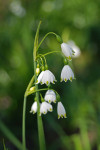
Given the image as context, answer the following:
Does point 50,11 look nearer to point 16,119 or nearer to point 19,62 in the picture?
point 19,62

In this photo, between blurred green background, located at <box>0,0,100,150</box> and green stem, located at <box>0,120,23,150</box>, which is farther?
blurred green background, located at <box>0,0,100,150</box>

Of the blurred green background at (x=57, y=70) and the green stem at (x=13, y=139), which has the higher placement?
the blurred green background at (x=57, y=70)

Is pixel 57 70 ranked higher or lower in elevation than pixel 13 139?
higher

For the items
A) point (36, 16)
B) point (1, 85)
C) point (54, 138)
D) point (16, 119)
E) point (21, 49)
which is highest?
point (36, 16)

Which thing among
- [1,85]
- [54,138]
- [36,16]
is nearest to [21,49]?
[1,85]

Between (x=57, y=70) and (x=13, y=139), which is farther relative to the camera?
(x=57, y=70)

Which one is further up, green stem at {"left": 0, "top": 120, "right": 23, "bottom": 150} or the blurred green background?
the blurred green background

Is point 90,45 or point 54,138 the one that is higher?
point 90,45

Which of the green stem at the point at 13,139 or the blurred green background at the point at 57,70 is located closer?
the green stem at the point at 13,139
